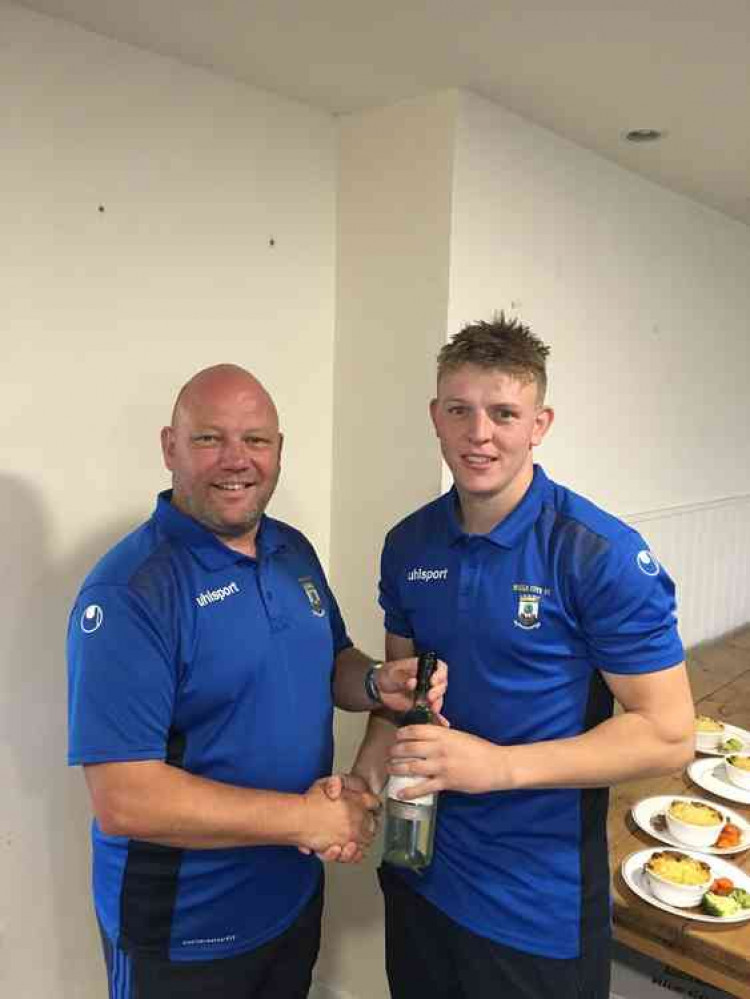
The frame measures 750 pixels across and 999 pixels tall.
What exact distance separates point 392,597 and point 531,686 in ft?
1.09

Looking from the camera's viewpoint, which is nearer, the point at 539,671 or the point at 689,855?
the point at 539,671

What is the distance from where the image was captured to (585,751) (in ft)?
4.02

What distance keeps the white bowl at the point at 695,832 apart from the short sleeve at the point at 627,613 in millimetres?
652

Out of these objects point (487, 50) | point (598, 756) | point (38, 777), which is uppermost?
point (487, 50)

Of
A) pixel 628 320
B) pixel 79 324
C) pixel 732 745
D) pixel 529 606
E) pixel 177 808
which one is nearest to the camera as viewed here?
pixel 177 808

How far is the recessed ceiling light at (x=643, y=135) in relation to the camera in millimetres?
2191

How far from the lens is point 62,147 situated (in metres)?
1.56

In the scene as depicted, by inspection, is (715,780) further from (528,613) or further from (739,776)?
(528,613)

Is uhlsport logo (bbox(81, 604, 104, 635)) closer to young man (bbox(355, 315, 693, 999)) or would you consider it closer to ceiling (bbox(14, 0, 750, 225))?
young man (bbox(355, 315, 693, 999))

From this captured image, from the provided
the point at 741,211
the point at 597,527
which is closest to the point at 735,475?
the point at 741,211

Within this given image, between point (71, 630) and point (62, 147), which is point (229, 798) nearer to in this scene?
point (71, 630)

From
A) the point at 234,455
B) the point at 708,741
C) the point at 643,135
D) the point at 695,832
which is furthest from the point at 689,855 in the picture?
the point at 643,135

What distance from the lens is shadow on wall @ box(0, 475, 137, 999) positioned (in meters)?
1.60

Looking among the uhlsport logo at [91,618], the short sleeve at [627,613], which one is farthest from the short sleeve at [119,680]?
the short sleeve at [627,613]
